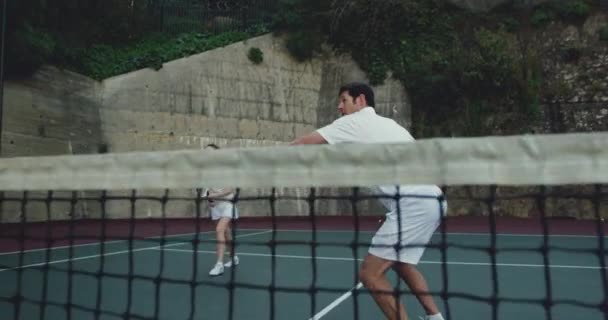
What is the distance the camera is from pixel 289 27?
16.2m

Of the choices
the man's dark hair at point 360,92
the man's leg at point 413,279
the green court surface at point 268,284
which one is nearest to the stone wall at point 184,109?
the green court surface at point 268,284

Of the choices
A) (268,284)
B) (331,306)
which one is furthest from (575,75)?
(331,306)

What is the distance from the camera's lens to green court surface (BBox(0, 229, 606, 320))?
8.79ft

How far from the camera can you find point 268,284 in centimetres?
502

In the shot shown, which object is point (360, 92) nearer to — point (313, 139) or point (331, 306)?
point (313, 139)

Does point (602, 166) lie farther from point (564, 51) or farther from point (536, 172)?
point (564, 51)

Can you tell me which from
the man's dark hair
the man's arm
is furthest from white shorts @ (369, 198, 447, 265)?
the man's dark hair

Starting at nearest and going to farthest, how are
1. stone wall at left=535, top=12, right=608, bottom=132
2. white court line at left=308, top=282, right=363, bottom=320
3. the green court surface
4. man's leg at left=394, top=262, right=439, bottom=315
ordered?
1. the green court surface
2. man's leg at left=394, top=262, right=439, bottom=315
3. white court line at left=308, top=282, right=363, bottom=320
4. stone wall at left=535, top=12, right=608, bottom=132

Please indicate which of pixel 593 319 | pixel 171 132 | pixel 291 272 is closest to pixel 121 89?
pixel 171 132

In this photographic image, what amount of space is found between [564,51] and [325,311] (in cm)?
1429

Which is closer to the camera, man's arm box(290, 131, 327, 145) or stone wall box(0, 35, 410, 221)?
man's arm box(290, 131, 327, 145)

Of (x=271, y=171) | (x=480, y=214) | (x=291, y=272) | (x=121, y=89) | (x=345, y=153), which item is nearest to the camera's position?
(x=345, y=153)

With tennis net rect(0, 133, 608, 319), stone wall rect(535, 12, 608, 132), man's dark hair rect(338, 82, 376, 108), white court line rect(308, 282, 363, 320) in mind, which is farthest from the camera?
stone wall rect(535, 12, 608, 132)

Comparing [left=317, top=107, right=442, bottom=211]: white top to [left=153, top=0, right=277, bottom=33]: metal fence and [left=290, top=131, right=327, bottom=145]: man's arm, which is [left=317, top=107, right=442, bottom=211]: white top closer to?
[left=290, top=131, right=327, bottom=145]: man's arm
